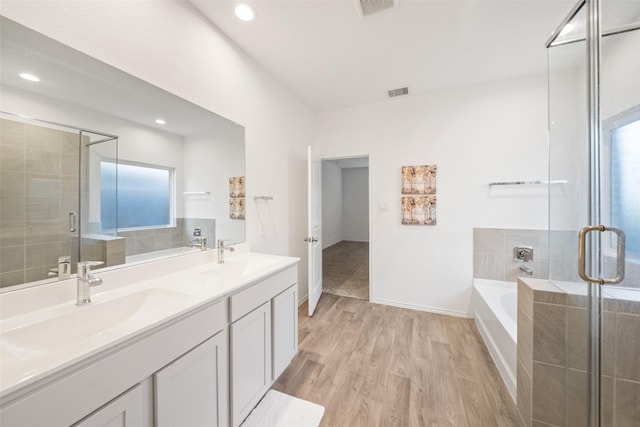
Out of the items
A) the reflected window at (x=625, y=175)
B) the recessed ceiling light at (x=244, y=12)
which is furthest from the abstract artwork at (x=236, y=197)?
the reflected window at (x=625, y=175)

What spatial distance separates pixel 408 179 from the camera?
2.87m

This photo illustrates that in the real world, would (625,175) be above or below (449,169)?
below

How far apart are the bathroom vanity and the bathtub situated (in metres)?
1.61

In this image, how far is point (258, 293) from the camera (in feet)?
4.53

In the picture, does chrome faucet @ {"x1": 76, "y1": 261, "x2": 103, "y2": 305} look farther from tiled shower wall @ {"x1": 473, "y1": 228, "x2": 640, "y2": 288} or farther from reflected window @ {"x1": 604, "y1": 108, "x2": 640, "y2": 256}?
tiled shower wall @ {"x1": 473, "y1": 228, "x2": 640, "y2": 288}

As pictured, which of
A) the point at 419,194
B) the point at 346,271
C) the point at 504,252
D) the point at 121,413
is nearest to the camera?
the point at 121,413

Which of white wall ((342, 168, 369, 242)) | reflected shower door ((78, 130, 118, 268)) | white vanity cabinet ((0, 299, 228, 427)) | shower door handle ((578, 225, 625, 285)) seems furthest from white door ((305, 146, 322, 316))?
white wall ((342, 168, 369, 242))

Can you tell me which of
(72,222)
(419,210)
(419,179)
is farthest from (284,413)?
(419,179)

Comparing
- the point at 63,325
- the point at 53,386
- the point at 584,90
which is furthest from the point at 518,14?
the point at 63,325

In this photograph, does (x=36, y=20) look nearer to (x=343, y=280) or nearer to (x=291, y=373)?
(x=291, y=373)

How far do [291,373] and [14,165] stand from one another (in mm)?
1943

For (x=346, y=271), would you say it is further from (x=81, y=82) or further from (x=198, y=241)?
(x=81, y=82)

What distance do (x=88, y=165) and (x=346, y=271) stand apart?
13.1 feet

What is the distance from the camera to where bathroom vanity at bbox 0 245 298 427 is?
0.62 meters
